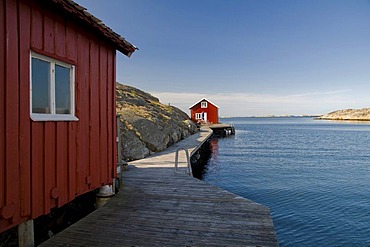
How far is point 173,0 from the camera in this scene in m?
22.2

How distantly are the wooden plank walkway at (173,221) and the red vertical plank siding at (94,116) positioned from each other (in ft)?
2.70

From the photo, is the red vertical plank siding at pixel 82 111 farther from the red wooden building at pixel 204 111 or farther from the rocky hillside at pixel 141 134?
the red wooden building at pixel 204 111

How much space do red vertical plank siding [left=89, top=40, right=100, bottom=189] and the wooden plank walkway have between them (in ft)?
2.70

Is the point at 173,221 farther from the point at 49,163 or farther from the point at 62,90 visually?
the point at 62,90

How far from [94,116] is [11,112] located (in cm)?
204

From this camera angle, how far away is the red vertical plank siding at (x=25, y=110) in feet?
11.6

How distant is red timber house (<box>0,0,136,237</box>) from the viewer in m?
3.37

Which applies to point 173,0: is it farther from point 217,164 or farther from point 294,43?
point 294,43

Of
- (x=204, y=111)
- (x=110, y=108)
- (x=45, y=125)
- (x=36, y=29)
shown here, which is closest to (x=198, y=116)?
(x=204, y=111)

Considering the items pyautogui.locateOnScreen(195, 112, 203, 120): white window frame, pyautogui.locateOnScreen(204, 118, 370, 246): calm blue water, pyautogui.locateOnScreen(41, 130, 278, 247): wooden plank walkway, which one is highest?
pyautogui.locateOnScreen(195, 112, 203, 120): white window frame

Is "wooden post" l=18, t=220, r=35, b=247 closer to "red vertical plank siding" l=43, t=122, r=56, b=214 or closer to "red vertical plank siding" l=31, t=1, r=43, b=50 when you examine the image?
"red vertical plank siding" l=43, t=122, r=56, b=214

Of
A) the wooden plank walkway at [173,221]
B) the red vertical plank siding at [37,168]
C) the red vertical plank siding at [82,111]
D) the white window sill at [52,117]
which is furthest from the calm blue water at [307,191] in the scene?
the white window sill at [52,117]

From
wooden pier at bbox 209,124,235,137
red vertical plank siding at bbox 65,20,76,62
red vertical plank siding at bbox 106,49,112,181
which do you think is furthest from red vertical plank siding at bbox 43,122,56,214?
wooden pier at bbox 209,124,235,137

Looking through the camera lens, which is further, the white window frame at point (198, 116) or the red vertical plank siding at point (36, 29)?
the white window frame at point (198, 116)
